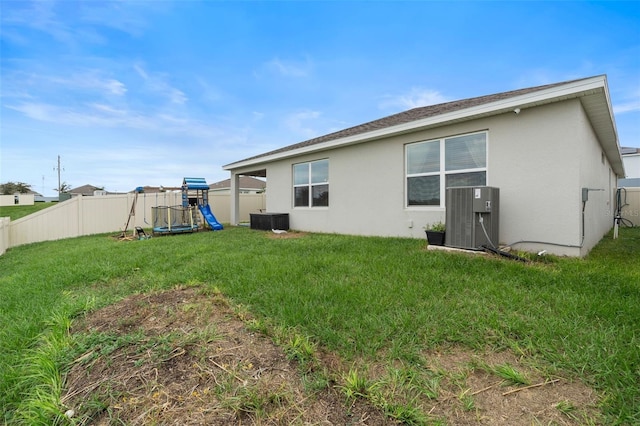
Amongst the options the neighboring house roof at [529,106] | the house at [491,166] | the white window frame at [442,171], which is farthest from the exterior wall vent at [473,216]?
the neighboring house roof at [529,106]

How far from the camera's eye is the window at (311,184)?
8922 mm

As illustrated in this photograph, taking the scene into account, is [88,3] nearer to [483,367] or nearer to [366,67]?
[366,67]

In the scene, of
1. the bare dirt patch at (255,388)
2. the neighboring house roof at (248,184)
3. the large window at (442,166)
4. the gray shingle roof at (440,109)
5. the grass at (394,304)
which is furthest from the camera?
the neighboring house roof at (248,184)

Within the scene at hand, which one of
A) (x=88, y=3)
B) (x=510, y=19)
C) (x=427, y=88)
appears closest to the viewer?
(x=88, y=3)

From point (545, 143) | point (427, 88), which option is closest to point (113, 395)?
point (545, 143)

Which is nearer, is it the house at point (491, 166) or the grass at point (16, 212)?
the house at point (491, 166)

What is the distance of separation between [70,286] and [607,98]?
30.8 ft

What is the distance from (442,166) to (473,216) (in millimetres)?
1685

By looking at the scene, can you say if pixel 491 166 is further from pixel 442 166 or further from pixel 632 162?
pixel 632 162

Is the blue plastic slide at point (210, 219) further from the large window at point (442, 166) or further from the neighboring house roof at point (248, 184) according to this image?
the neighboring house roof at point (248, 184)

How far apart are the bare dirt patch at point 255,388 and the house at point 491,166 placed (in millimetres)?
4159

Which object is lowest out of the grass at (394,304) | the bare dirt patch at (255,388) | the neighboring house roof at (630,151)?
the bare dirt patch at (255,388)

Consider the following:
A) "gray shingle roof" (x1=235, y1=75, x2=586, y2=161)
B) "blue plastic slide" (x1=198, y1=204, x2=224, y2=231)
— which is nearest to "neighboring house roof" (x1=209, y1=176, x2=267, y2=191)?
"blue plastic slide" (x1=198, y1=204, x2=224, y2=231)

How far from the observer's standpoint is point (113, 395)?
1.81 meters
